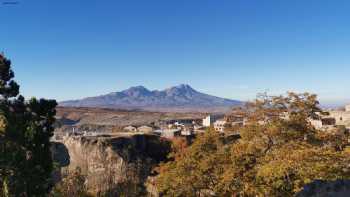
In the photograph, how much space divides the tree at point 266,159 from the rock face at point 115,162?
5.39m

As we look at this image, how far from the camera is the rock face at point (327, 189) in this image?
9.62 metres

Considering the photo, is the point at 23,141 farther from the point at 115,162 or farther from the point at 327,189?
the point at 115,162

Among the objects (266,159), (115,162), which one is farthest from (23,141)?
(115,162)

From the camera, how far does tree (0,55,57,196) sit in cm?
1720

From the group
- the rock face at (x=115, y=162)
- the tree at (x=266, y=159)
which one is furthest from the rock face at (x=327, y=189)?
the rock face at (x=115, y=162)

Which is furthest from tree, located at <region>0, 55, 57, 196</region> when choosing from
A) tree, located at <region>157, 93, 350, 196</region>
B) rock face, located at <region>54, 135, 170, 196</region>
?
rock face, located at <region>54, 135, 170, 196</region>

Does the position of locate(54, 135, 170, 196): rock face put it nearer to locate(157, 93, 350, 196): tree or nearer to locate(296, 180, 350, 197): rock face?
locate(157, 93, 350, 196): tree

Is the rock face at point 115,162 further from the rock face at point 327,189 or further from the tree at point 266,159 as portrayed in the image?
the rock face at point 327,189

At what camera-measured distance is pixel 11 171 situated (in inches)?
679

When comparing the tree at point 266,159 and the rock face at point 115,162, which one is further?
the rock face at point 115,162

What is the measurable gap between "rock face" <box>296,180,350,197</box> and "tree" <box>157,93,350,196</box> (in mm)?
2602

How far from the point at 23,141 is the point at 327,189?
536 inches

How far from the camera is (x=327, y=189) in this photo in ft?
32.9

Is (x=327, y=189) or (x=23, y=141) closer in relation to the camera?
(x=327, y=189)
